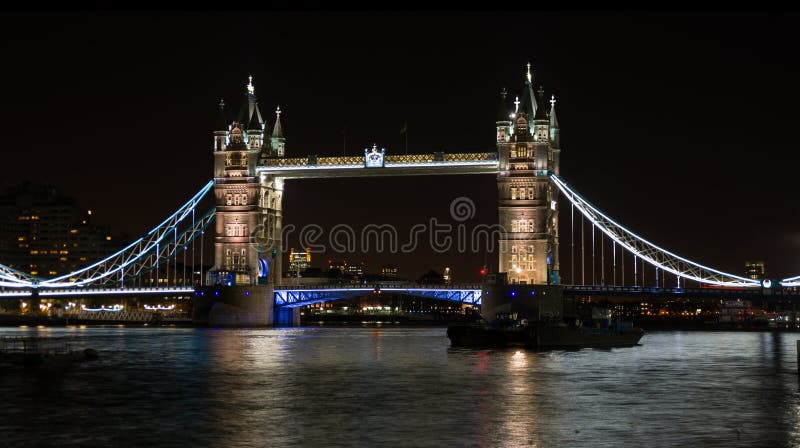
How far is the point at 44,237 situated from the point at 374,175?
337 ft

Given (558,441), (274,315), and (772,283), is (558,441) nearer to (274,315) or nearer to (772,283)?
(772,283)

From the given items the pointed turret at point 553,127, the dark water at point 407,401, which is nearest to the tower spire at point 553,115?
the pointed turret at point 553,127

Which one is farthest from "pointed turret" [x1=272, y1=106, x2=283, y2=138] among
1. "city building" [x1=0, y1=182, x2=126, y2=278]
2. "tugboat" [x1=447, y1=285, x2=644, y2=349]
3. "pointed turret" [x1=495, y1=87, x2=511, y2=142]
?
"city building" [x1=0, y1=182, x2=126, y2=278]

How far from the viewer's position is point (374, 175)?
105 m

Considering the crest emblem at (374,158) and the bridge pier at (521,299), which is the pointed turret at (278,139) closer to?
the crest emblem at (374,158)

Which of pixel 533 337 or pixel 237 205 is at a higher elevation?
pixel 237 205

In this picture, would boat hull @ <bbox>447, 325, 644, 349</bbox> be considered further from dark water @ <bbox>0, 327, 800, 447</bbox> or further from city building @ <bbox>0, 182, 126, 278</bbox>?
city building @ <bbox>0, 182, 126, 278</bbox>

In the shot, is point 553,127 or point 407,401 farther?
point 553,127

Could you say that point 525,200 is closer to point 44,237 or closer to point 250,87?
point 250,87

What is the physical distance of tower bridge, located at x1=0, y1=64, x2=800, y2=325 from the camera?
103 metres

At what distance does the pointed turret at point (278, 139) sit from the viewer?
4579 inches

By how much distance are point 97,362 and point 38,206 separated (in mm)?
145559

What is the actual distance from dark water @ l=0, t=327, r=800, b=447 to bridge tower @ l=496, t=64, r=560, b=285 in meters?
39.5

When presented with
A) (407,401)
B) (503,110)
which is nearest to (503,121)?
(503,110)
